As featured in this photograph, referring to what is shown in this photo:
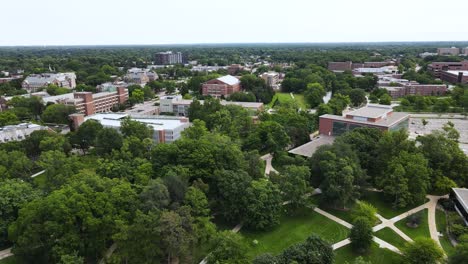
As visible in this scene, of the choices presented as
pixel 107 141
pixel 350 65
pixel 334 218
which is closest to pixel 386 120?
pixel 334 218

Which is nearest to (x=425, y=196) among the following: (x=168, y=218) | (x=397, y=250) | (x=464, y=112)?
(x=397, y=250)

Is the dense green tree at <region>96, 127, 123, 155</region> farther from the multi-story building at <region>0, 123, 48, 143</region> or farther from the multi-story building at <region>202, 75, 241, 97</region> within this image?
the multi-story building at <region>202, 75, 241, 97</region>

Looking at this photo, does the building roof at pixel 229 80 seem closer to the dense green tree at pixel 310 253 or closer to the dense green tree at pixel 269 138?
the dense green tree at pixel 269 138

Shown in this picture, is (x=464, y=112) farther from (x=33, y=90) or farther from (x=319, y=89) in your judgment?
(x=33, y=90)

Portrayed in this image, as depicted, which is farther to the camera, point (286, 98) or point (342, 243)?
point (286, 98)

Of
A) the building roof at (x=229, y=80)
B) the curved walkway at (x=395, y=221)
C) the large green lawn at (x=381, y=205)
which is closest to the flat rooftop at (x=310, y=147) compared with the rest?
the large green lawn at (x=381, y=205)

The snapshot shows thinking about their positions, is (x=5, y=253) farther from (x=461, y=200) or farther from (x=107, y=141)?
(x=461, y=200)
